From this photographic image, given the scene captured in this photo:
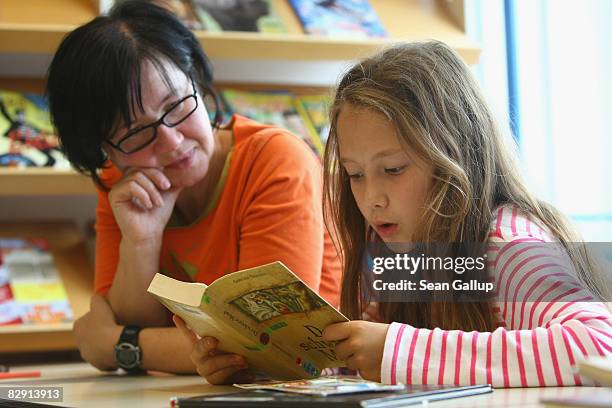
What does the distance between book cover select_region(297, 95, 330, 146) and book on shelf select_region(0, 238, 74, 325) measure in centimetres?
80

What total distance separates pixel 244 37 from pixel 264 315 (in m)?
1.31

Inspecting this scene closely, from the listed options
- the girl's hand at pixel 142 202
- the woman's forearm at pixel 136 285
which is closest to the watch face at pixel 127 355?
the woman's forearm at pixel 136 285

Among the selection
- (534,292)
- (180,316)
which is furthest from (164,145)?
(534,292)

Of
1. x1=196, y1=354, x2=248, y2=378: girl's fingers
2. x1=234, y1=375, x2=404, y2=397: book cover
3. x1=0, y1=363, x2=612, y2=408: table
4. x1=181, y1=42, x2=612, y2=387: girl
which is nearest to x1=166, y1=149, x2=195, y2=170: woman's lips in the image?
x1=181, y1=42, x2=612, y2=387: girl

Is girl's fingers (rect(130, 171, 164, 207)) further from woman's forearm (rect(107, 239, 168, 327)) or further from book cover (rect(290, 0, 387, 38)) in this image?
book cover (rect(290, 0, 387, 38))

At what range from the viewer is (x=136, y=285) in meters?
1.73

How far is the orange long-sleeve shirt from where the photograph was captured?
5.24 ft

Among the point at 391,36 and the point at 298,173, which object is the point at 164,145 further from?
the point at 391,36

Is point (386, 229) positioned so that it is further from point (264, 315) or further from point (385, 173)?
point (264, 315)

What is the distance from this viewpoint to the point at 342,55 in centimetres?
241

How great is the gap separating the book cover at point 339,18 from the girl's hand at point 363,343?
4.66ft

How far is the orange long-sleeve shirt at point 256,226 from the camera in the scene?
1.60 m

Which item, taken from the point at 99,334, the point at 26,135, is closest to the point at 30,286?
the point at 26,135

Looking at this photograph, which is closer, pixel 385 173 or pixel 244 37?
pixel 385 173
